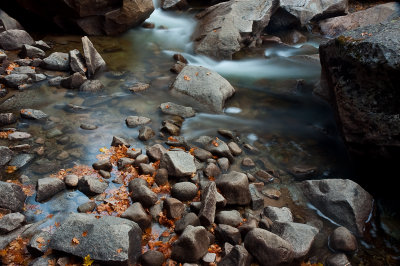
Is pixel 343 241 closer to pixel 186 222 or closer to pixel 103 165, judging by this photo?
pixel 186 222

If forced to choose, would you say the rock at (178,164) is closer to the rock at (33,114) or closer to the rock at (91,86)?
the rock at (33,114)

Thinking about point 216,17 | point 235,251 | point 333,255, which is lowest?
point 333,255

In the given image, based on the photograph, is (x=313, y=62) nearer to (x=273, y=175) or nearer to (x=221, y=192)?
(x=273, y=175)

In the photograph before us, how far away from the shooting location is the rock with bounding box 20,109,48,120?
21.7 ft

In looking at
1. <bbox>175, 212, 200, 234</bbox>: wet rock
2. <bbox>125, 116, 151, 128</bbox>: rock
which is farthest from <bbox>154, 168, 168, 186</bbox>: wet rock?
<bbox>125, 116, 151, 128</bbox>: rock

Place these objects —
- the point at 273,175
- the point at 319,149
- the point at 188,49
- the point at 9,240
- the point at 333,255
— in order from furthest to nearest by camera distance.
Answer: the point at 188,49 → the point at 319,149 → the point at 273,175 → the point at 333,255 → the point at 9,240

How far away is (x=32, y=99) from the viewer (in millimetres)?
7422

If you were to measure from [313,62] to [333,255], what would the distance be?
7.82 meters

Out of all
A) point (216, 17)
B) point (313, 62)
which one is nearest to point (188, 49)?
point (216, 17)

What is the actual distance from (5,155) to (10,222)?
167 cm

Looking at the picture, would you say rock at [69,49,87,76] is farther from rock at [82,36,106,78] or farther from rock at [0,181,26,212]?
rock at [0,181,26,212]

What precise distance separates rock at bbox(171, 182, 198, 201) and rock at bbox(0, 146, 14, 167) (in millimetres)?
2710

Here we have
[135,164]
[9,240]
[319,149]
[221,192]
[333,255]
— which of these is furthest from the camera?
[319,149]

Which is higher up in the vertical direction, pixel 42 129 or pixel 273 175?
pixel 42 129
